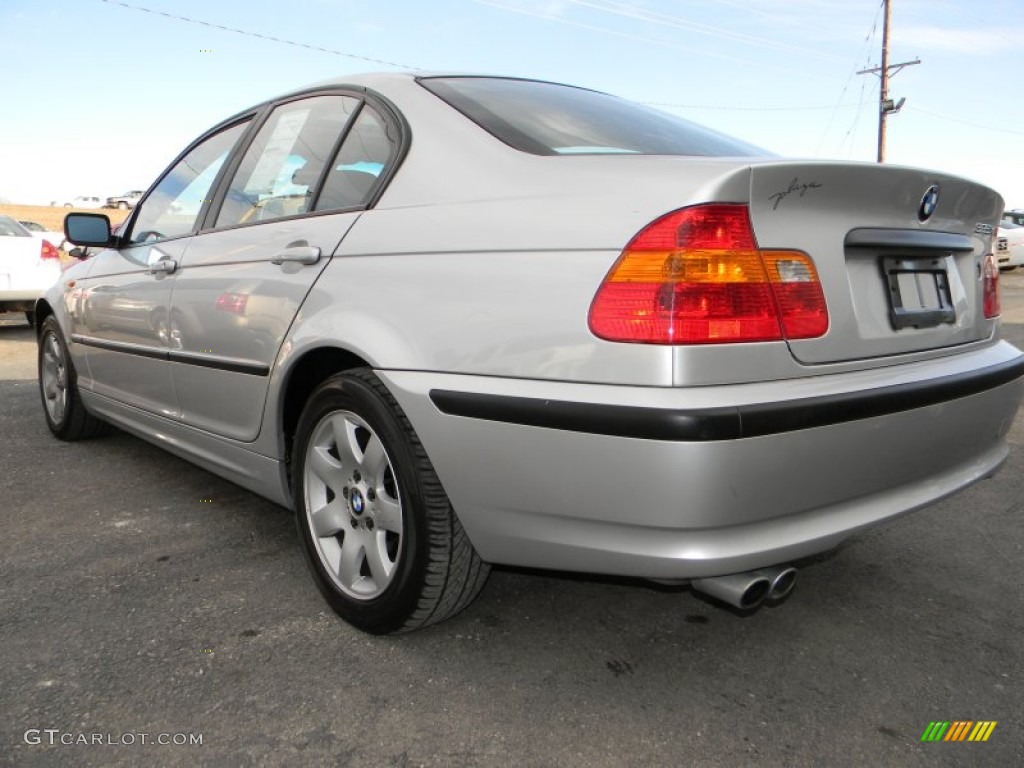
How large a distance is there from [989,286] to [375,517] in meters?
1.90

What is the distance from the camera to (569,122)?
2346 mm

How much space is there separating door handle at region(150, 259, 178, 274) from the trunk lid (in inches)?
89.5

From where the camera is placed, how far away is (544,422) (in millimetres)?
1774

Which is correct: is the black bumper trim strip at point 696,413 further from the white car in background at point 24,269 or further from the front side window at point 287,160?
the white car in background at point 24,269

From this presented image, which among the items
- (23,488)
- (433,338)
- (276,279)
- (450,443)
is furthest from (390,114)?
(23,488)

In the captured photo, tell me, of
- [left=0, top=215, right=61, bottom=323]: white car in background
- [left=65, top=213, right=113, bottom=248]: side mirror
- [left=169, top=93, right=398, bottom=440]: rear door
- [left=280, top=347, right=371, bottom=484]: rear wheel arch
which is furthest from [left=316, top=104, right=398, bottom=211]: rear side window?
[left=0, top=215, right=61, bottom=323]: white car in background

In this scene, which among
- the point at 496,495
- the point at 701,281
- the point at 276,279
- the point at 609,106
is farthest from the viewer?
the point at 609,106

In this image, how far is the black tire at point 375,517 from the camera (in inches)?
80.9

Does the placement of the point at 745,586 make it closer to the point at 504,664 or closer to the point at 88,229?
the point at 504,664

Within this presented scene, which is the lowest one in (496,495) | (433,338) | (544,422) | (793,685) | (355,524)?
(793,685)

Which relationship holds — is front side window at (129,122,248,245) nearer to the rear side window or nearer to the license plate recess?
Answer: the rear side window

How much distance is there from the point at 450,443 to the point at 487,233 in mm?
498

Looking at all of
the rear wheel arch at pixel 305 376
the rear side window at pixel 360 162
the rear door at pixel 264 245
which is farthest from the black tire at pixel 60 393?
the rear side window at pixel 360 162

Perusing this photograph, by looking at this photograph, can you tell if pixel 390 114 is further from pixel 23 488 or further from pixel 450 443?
pixel 23 488
